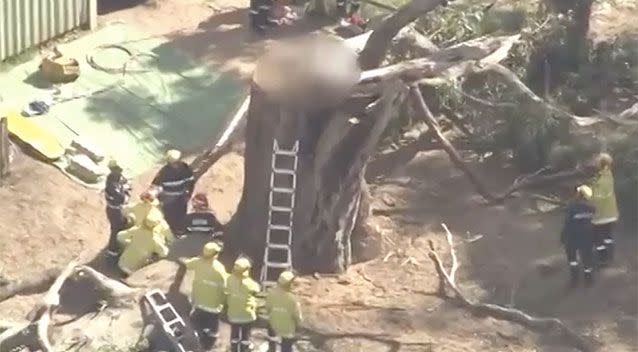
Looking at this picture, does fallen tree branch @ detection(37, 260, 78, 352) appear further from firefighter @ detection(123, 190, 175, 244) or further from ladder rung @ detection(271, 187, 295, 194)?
ladder rung @ detection(271, 187, 295, 194)

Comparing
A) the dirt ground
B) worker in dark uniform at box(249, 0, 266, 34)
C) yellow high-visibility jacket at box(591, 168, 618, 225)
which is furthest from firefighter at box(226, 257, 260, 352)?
worker in dark uniform at box(249, 0, 266, 34)

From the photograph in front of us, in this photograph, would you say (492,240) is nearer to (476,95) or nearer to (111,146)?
(476,95)

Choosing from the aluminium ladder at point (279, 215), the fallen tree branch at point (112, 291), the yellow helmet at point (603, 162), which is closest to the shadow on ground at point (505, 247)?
the yellow helmet at point (603, 162)

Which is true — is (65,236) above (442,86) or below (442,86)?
below

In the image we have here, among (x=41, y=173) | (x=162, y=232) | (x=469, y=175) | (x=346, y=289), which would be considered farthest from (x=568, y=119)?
(x=41, y=173)

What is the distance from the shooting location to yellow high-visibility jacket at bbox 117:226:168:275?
15617 mm

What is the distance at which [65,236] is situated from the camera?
1734 centimetres

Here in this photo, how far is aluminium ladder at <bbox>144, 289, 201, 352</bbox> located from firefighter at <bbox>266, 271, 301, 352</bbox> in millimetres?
832

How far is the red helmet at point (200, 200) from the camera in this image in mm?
17031

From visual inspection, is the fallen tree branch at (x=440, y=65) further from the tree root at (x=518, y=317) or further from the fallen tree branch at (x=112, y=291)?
the fallen tree branch at (x=112, y=291)

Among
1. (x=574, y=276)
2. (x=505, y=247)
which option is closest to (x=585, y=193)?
(x=574, y=276)

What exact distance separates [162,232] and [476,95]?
17.5ft

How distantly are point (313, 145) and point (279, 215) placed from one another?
868mm

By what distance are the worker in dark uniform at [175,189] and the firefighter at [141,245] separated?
91cm
